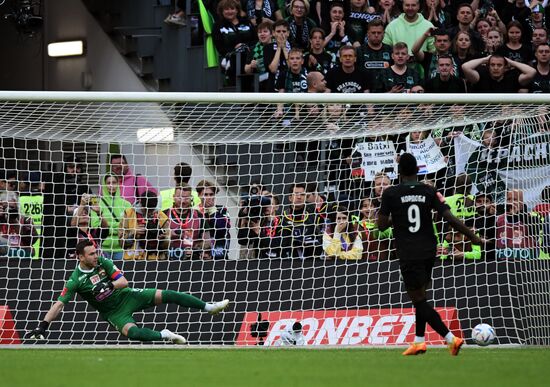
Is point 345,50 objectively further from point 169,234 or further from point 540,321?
point 540,321

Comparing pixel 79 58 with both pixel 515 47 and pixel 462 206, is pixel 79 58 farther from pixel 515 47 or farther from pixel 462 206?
pixel 462 206

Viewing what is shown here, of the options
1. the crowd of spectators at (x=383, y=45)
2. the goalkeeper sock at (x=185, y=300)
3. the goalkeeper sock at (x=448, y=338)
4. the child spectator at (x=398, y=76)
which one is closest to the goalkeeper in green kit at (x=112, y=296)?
the goalkeeper sock at (x=185, y=300)

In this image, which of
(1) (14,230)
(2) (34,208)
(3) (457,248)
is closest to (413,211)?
Answer: (3) (457,248)

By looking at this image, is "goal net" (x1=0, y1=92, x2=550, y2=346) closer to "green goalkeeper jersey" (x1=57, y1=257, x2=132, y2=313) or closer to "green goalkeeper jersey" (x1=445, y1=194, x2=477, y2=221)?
"green goalkeeper jersey" (x1=445, y1=194, x2=477, y2=221)

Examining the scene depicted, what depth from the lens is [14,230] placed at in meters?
14.9

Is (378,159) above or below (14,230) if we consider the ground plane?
above

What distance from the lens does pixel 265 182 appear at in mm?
15148

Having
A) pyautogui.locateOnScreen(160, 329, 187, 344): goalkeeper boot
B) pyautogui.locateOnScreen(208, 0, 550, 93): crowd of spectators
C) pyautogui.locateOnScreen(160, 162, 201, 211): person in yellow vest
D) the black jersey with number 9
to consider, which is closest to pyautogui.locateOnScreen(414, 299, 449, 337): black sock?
the black jersey with number 9

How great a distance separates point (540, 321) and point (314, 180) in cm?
314

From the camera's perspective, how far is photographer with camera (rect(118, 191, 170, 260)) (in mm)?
14742

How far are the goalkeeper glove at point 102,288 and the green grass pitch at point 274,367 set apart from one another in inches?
51.0

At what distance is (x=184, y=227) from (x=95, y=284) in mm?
1689

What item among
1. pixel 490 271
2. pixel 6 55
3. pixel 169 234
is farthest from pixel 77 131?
pixel 6 55

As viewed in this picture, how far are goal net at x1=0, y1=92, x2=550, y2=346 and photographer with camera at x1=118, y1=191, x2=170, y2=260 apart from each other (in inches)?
0.7
